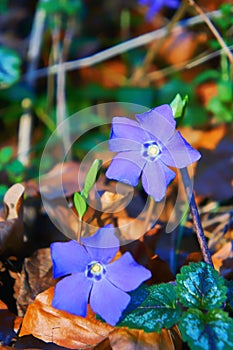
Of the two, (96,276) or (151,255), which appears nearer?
(96,276)

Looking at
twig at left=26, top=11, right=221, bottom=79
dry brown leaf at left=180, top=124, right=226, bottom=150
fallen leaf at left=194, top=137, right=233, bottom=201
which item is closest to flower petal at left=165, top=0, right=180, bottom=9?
twig at left=26, top=11, right=221, bottom=79

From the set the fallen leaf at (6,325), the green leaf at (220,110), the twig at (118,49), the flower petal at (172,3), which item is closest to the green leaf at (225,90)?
the green leaf at (220,110)

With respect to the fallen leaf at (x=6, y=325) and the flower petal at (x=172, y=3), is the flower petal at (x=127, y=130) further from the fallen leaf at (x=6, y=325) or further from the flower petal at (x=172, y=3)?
the flower petal at (x=172, y=3)

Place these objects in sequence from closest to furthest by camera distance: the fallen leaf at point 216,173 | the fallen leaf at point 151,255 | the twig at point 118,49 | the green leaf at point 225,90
Answer: the fallen leaf at point 151,255, the fallen leaf at point 216,173, the green leaf at point 225,90, the twig at point 118,49

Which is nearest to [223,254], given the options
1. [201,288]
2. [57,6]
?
[201,288]

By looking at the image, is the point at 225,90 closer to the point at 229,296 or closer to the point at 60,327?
the point at 229,296

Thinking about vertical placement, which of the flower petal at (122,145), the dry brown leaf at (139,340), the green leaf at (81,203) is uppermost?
the flower petal at (122,145)

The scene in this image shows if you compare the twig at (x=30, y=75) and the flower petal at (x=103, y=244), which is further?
the twig at (x=30, y=75)
